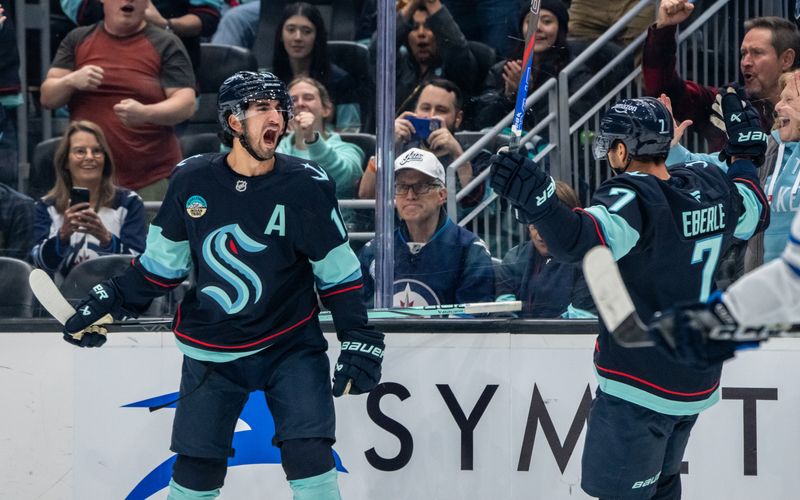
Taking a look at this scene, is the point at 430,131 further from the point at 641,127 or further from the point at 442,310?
the point at 641,127

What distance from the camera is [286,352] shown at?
3.29 metres

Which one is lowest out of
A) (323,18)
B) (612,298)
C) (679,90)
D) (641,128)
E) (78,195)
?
(612,298)

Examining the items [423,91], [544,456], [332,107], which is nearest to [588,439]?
[544,456]

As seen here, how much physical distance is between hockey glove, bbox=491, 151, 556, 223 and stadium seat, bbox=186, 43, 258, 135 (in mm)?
1984

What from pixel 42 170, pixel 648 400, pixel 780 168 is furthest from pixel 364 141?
pixel 648 400

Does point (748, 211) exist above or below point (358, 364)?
above

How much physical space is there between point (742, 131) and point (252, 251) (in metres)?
Answer: 1.41

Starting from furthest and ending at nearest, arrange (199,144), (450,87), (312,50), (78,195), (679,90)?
(312,50) < (199,144) < (78,195) < (450,87) < (679,90)

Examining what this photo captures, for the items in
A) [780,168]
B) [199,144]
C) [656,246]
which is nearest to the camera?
[656,246]

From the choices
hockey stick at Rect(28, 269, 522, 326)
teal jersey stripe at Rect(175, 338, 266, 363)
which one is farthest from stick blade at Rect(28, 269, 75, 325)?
teal jersey stripe at Rect(175, 338, 266, 363)

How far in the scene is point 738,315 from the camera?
2242mm

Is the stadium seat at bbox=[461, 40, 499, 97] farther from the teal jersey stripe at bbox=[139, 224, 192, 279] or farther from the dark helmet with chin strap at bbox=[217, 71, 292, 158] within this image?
the teal jersey stripe at bbox=[139, 224, 192, 279]

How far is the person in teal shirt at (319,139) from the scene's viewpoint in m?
4.07

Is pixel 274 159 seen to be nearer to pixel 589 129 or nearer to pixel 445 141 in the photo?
pixel 445 141
